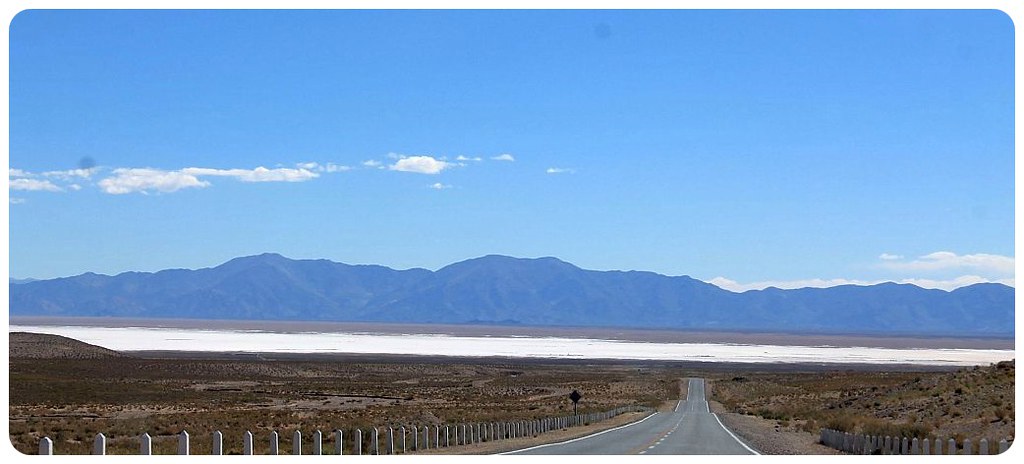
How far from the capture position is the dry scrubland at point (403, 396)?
33062 millimetres

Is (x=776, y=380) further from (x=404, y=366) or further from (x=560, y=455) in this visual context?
(x=560, y=455)

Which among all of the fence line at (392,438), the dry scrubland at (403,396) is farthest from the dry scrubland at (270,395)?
the fence line at (392,438)

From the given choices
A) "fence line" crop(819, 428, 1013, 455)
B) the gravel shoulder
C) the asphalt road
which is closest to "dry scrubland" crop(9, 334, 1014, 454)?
the gravel shoulder

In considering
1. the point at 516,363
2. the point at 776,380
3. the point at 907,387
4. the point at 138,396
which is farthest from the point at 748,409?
the point at 516,363

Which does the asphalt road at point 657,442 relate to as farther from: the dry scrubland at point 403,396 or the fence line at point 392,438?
the fence line at point 392,438

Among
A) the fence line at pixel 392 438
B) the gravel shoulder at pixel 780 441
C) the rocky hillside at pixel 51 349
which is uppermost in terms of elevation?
the fence line at pixel 392 438

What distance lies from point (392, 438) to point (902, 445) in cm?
1023

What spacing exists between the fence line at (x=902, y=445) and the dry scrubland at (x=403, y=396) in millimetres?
996

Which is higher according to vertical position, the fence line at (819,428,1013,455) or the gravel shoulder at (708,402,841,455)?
the fence line at (819,428,1013,455)

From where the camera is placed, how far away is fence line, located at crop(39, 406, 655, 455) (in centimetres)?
1661

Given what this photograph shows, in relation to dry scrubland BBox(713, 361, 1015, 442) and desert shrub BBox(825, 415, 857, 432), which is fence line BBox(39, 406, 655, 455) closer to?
dry scrubland BBox(713, 361, 1015, 442)

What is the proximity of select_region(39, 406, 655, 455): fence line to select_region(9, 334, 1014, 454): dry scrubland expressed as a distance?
6.43 ft

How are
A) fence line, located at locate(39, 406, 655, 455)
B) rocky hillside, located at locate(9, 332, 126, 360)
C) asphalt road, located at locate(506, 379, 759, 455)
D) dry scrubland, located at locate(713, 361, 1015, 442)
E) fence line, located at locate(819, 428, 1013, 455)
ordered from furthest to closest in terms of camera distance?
rocky hillside, located at locate(9, 332, 126, 360) < dry scrubland, located at locate(713, 361, 1015, 442) < asphalt road, located at locate(506, 379, 759, 455) < fence line, located at locate(819, 428, 1013, 455) < fence line, located at locate(39, 406, 655, 455)

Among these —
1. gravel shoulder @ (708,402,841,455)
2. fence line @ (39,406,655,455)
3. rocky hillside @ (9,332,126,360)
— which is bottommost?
rocky hillside @ (9,332,126,360)
